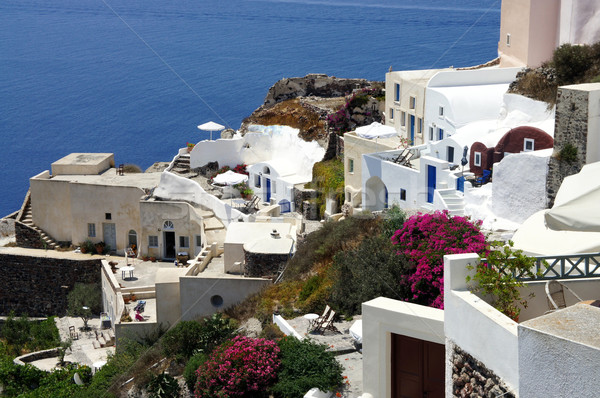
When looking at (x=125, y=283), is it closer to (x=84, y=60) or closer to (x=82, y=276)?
(x=82, y=276)

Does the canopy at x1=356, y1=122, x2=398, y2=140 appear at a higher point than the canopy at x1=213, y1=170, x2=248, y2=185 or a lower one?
higher

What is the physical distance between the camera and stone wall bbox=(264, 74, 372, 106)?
51969 mm

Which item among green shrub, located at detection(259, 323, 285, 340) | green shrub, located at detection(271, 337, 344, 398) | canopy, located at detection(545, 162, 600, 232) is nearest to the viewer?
canopy, located at detection(545, 162, 600, 232)

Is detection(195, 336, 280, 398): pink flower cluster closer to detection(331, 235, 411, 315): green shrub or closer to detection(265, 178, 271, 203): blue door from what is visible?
detection(331, 235, 411, 315): green shrub

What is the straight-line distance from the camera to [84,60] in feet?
465

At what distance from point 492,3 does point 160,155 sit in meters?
85.9

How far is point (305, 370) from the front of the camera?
56.4 feet

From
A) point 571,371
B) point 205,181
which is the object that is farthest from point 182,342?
point 205,181

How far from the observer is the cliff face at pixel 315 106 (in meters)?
43.0

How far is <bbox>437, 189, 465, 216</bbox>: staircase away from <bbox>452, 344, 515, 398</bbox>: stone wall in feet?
51.2

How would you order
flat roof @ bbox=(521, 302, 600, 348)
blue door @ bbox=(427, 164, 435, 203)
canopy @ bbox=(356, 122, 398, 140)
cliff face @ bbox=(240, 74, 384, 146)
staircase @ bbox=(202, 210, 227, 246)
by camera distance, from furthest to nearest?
1. cliff face @ bbox=(240, 74, 384, 146)
2. staircase @ bbox=(202, 210, 227, 246)
3. canopy @ bbox=(356, 122, 398, 140)
4. blue door @ bbox=(427, 164, 435, 203)
5. flat roof @ bbox=(521, 302, 600, 348)

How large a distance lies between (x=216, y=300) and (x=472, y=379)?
1983 centimetres

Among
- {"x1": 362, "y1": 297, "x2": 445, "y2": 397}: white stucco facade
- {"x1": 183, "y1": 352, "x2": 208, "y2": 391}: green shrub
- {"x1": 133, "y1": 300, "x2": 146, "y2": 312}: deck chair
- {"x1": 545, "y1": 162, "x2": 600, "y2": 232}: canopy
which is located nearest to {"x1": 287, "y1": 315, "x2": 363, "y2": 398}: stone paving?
{"x1": 362, "y1": 297, "x2": 445, "y2": 397}: white stucco facade

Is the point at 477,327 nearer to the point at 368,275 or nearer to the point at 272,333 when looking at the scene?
the point at 368,275
